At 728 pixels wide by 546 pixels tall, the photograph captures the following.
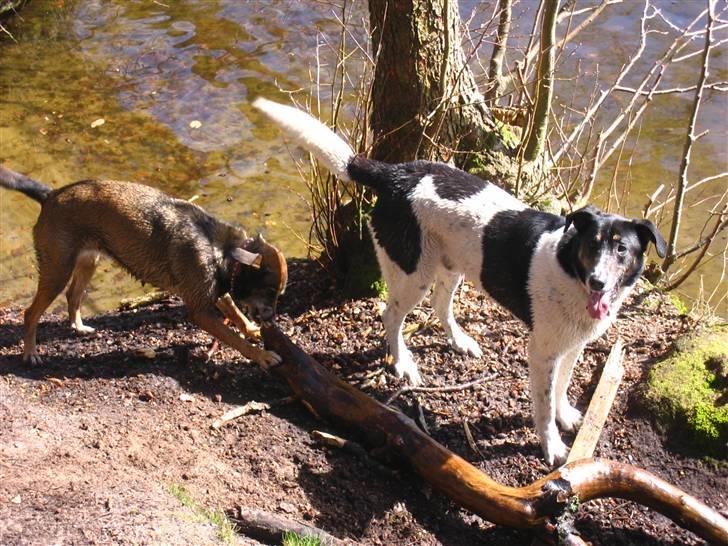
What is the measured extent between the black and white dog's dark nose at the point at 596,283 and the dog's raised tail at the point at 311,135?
5.92 feet

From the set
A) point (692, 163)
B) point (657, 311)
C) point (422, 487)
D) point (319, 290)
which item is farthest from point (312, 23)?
point (422, 487)

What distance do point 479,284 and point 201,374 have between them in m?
1.98

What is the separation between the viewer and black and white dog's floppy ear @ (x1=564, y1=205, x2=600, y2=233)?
13.7ft

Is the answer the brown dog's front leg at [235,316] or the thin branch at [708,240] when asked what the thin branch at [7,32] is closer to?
the brown dog's front leg at [235,316]

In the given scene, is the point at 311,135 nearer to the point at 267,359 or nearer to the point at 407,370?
the point at 267,359

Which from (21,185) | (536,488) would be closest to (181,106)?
(21,185)

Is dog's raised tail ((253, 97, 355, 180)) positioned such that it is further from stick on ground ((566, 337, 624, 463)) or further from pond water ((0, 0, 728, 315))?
stick on ground ((566, 337, 624, 463))

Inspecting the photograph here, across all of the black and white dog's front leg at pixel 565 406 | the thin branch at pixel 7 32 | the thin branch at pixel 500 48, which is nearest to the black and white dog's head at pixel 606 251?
the black and white dog's front leg at pixel 565 406

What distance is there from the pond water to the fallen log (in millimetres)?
2878

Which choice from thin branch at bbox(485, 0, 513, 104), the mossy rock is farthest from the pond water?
the mossy rock

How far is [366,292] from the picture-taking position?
20.6ft

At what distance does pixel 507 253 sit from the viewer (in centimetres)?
471

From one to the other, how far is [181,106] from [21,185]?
15.9 feet

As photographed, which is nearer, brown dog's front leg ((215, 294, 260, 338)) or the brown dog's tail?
the brown dog's tail
